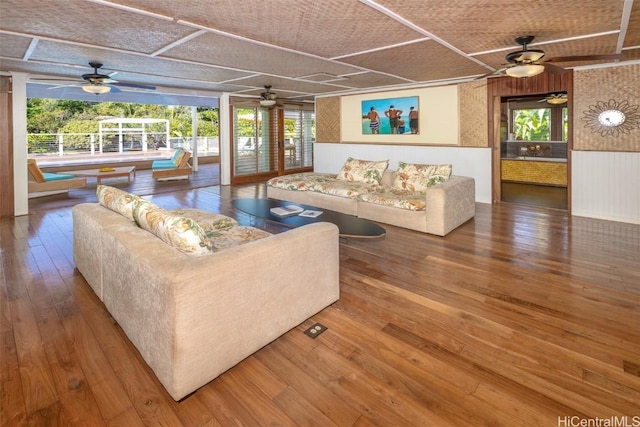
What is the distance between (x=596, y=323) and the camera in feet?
7.57

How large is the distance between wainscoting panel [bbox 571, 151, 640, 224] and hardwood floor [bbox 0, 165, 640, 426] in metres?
1.99

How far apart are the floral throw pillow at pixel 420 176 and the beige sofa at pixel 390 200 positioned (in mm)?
117

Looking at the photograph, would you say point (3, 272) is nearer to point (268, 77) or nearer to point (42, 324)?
point (42, 324)

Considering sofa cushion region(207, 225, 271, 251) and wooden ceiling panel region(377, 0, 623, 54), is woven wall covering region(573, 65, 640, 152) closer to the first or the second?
wooden ceiling panel region(377, 0, 623, 54)

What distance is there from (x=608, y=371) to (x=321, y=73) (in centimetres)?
504

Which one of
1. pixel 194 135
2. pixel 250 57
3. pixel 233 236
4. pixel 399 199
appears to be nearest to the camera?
pixel 233 236

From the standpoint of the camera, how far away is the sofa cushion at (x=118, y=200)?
2.54 m

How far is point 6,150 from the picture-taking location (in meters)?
5.39

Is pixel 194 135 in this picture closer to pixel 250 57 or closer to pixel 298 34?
pixel 250 57

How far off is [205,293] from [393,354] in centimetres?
109

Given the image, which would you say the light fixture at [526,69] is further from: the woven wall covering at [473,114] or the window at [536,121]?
the window at [536,121]

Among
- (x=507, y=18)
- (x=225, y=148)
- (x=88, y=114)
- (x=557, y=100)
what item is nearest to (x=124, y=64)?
(x=225, y=148)

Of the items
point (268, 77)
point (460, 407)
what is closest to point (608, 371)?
point (460, 407)

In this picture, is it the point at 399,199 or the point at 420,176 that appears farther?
the point at 420,176
